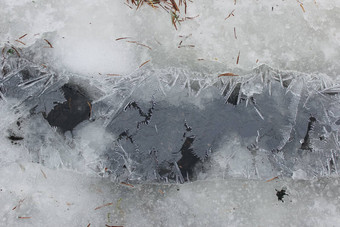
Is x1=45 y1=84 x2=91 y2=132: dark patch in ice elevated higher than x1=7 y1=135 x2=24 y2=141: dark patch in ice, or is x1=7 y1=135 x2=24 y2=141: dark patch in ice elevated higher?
x1=45 y1=84 x2=91 y2=132: dark patch in ice

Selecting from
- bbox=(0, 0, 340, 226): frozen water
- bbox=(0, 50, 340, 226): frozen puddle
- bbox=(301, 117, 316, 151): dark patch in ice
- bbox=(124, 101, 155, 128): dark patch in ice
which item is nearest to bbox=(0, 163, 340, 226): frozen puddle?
bbox=(0, 0, 340, 226): frozen water

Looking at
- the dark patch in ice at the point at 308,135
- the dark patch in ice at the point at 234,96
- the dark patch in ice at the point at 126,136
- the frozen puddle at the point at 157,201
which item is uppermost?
the dark patch in ice at the point at 234,96

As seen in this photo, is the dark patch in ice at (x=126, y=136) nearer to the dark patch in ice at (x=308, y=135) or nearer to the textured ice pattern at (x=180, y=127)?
the textured ice pattern at (x=180, y=127)

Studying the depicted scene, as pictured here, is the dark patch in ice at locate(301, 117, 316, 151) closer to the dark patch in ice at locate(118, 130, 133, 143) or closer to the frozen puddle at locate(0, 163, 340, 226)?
the frozen puddle at locate(0, 163, 340, 226)

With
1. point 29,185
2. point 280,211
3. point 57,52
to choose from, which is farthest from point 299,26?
point 29,185

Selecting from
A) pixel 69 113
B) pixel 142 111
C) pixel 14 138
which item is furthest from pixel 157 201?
pixel 14 138

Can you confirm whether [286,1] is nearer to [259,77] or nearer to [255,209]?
[259,77]

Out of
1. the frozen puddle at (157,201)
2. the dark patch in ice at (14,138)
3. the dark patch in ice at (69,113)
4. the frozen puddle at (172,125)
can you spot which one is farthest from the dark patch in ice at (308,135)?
the dark patch in ice at (14,138)
